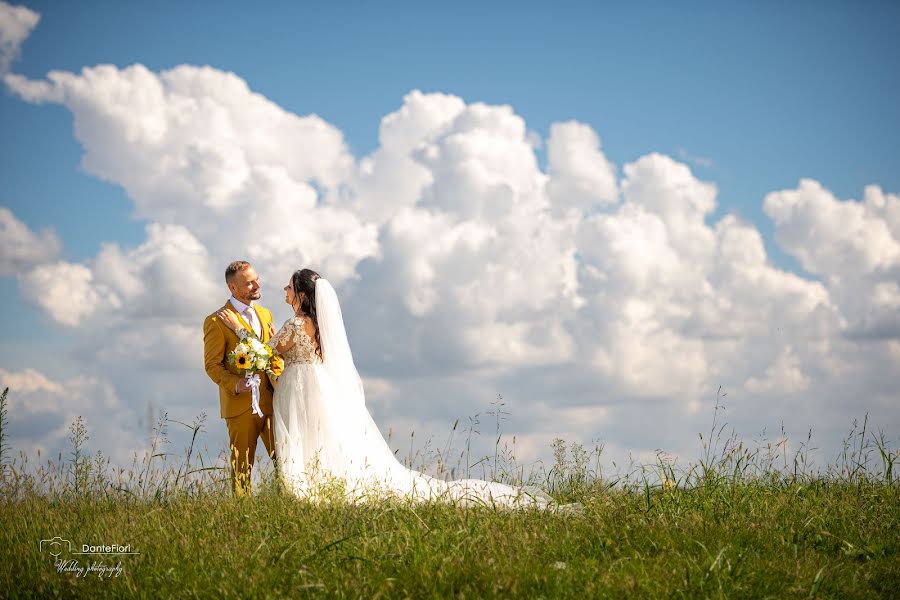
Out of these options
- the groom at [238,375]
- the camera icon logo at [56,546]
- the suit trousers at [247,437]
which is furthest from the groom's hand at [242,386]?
the camera icon logo at [56,546]

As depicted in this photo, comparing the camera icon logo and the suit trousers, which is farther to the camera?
the suit trousers

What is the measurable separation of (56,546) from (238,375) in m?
3.30

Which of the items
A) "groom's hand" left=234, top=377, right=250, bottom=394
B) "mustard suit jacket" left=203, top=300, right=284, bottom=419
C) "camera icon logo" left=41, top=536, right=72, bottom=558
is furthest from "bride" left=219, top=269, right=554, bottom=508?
"camera icon logo" left=41, top=536, right=72, bottom=558

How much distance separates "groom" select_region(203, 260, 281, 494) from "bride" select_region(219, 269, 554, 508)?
0.19m

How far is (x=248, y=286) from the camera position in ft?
35.1

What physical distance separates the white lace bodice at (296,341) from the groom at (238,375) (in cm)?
35

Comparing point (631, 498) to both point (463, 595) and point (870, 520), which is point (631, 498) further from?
point (463, 595)

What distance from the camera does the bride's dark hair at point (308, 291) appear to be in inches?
430

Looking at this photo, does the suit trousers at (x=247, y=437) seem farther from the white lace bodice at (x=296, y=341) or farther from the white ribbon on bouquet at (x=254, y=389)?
the white lace bodice at (x=296, y=341)

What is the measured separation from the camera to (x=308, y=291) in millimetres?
10914

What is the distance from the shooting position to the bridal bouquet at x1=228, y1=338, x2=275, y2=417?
10.3m

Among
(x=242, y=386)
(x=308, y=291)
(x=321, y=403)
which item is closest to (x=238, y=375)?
(x=242, y=386)

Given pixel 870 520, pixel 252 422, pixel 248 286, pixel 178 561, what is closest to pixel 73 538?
pixel 178 561

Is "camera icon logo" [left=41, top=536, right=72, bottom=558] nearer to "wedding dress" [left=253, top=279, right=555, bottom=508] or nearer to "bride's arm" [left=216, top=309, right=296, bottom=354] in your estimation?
"wedding dress" [left=253, top=279, right=555, bottom=508]
